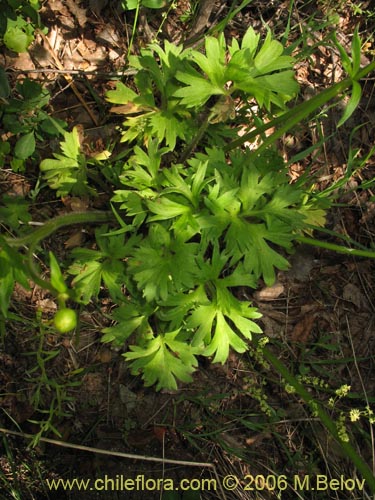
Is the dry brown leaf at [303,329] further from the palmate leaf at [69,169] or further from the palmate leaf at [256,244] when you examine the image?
the palmate leaf at [69,169]

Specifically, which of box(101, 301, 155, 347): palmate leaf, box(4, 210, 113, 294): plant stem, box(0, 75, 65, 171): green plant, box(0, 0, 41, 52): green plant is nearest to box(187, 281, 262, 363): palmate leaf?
box(101, 301, 155, 347): palmate leaf

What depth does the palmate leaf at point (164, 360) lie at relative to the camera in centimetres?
246

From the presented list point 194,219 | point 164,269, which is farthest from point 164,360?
point 194,219

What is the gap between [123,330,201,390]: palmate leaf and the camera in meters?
2.46

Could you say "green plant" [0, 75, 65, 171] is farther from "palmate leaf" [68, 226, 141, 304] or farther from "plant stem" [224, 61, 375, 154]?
"plant stem" [224, 61, 375, 154]

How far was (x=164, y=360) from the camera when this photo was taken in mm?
2480

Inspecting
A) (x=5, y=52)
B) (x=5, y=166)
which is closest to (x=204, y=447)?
(x=5, y=166)

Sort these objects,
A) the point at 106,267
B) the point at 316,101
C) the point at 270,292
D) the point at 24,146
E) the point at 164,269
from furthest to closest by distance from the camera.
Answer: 1. the point at 270,292
2. the point at 24,146
3. the point at 106,267
4. the point at 164,269
5. the point at 316,101

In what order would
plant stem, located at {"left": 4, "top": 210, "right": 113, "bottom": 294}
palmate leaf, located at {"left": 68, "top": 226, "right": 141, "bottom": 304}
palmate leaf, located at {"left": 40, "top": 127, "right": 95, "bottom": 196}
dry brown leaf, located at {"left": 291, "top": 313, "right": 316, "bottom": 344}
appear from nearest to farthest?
plant stem, located at {"left": 4, "top": 210, "right": 113, "bottom": 294}
palmate leaf, located at {"left": 68, "top": 226, "right": 141, "bottom": 304}
palmate leaf, located at {"left": 40, "top": 127, "right": 95, "bottom": 196}
dry brown leaf, located at {"left": 291, "top": 313, "right": 316, "bottom": 344}

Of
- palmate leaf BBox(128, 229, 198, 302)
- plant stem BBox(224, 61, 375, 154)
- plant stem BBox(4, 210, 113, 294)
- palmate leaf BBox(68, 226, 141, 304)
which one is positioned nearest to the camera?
plant stem BBox(4, 210, 113, 294)

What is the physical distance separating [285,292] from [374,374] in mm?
749

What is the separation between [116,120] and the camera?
2959 millimetres

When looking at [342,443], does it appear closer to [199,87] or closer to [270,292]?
[270,292]

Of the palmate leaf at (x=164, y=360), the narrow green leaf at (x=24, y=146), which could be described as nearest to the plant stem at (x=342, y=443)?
the palmate leaf at (x=164, y=360)
